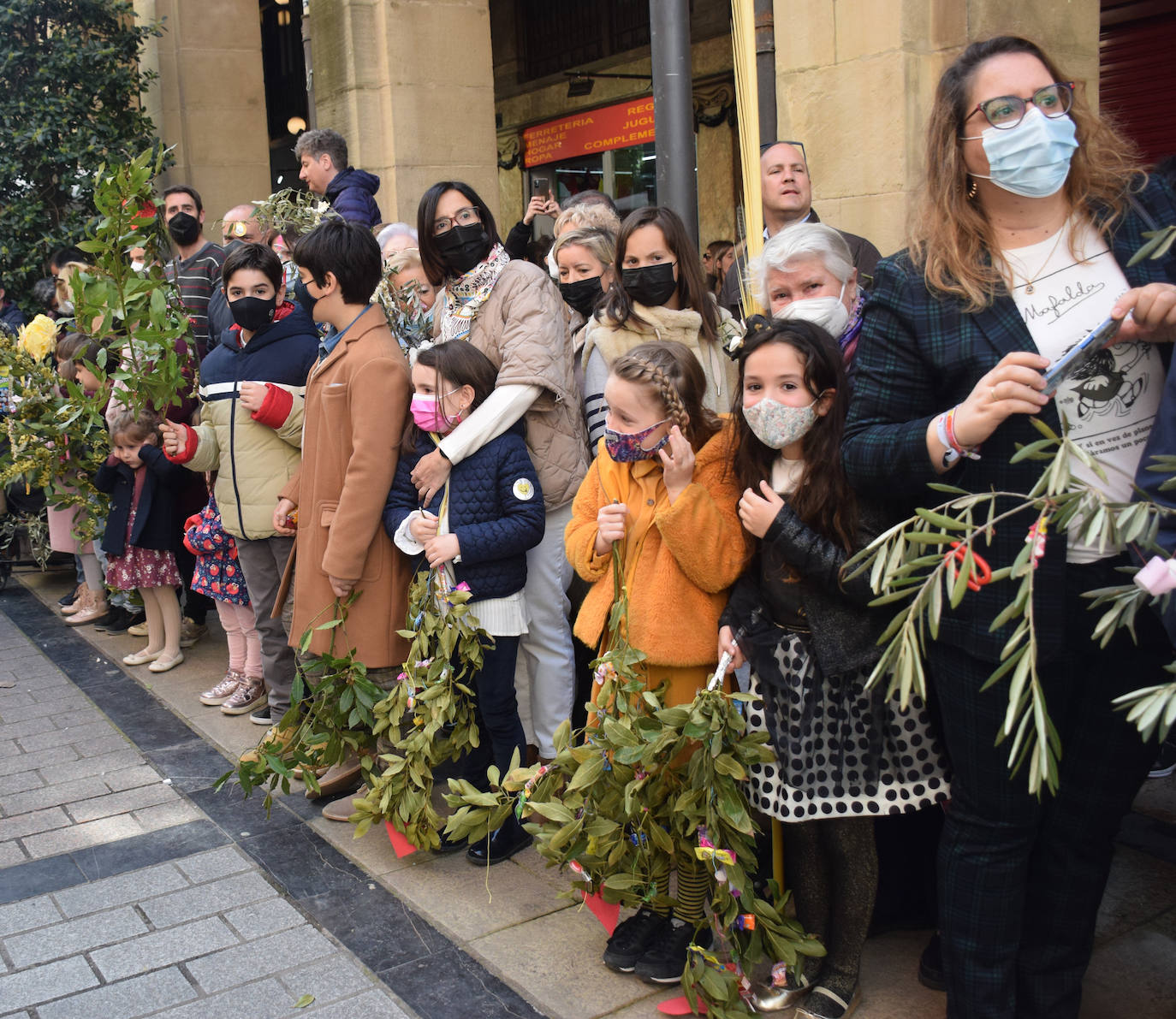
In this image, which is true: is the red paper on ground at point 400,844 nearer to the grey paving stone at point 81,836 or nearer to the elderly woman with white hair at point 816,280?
the grey paving stone at point 81,836

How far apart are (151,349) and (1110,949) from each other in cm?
407

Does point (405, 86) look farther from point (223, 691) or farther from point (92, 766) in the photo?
point (92, 766)

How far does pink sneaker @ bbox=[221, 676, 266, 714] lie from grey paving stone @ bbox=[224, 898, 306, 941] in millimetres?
1976

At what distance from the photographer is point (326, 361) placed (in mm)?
4324

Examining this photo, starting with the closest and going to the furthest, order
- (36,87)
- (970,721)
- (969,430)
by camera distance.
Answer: (969,430) → (970,721) → (36,87)

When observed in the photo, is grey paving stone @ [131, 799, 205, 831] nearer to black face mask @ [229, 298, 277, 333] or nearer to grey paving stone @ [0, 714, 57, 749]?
grey paving stone @ [0, 714, 57, 749]

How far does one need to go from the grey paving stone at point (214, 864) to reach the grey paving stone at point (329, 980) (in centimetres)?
74

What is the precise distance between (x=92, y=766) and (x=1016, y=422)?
13.6 ft

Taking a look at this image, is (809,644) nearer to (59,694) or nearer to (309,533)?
(309,533)

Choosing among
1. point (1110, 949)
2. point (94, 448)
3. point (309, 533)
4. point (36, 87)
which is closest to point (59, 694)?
point (94, 448)

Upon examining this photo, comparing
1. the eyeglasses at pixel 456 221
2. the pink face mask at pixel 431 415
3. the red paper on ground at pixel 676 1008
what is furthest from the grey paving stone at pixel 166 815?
the eyeglasses at pixel 456 221

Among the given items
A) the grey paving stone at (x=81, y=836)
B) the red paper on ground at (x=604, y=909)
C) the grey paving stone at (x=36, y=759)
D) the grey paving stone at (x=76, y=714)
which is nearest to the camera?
the red paper on ground at (x=604, y=909)

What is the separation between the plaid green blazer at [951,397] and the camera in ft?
7.87

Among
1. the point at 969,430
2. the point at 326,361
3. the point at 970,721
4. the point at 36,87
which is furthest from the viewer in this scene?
the point at 36,87
